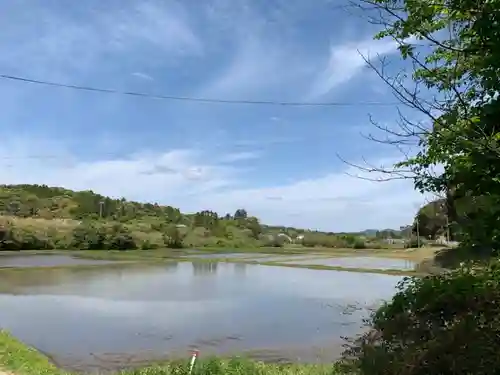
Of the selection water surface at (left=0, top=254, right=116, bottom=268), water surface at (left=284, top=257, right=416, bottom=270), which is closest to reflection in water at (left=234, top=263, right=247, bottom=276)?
water surface at (left=284, top=257, right=416, bottom=270)

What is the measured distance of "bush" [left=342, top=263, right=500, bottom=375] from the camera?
4.30m

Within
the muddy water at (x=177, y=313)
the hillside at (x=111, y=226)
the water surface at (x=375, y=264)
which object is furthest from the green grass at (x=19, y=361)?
the hillside at (x=111, y=226)

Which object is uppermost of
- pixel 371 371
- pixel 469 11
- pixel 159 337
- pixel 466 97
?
pixel 469 11

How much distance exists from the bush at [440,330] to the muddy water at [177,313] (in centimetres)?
536

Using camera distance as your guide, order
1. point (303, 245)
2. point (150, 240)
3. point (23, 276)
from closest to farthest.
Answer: point (23, 276) → point (150, 240) → point (303, 245)

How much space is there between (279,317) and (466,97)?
11619mm

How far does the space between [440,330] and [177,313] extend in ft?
39.0

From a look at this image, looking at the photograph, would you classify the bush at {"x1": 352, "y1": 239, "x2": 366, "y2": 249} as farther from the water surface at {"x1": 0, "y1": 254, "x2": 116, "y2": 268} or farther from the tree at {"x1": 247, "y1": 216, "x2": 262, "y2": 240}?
the water surface at {"x1": 0, "y1": 254, "x2": 116, "y2": 268}

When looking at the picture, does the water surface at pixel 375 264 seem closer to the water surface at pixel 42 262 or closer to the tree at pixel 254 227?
the water surface at pixel 42 262

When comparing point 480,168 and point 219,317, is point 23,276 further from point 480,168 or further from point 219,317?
point 480,168

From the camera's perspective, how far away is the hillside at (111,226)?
53.9 meters

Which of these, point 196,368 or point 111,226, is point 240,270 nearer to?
point 196,368

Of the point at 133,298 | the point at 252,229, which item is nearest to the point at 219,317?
the point at 133,298

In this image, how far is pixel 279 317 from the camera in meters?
15.6
